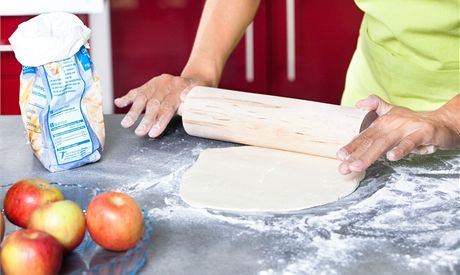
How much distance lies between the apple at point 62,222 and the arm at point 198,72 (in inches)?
21.5

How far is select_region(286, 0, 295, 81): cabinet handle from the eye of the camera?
2426mm

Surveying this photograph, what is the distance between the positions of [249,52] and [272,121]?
116 cm

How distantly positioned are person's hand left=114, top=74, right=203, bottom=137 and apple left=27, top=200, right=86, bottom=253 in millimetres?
546

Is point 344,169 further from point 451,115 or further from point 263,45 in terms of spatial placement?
point 263,45

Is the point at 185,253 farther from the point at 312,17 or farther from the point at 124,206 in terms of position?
the point at 312,17

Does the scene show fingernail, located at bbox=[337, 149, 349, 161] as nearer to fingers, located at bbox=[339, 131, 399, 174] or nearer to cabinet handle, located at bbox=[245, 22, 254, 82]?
fingers, located at bbox=[339, 131, 399, 174]

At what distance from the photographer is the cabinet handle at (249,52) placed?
246 centimetres

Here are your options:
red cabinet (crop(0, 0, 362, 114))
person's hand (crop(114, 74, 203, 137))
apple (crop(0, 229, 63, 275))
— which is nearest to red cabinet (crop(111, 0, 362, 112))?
red cabinet (crop(0, 0, 362, 114))

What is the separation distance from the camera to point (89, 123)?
1.26 meters

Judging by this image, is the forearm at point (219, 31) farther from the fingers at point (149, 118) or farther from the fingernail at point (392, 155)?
the fingernail at point (392, 155)

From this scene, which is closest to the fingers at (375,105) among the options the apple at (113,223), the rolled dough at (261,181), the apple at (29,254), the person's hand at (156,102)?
the rolled dough at (261,181)

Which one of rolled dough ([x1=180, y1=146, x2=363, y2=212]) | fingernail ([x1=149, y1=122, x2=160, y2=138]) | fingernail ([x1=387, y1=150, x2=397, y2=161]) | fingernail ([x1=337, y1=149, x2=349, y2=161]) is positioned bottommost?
fingernail ([x1=149, y1=122, x2=160, y2=138])

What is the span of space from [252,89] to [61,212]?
5.55ft

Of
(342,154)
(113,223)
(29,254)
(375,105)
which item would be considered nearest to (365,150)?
(342,154)
